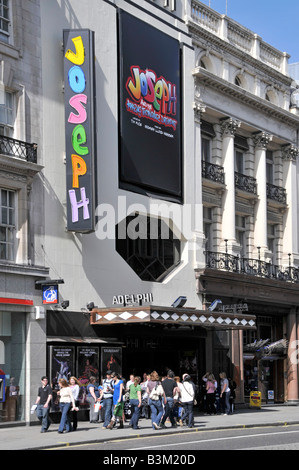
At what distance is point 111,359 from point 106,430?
221 inches

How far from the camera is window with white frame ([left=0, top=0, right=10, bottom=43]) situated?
29203 mm

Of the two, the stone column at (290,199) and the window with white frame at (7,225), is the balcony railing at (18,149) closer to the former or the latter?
the window with white frame at (7,225)

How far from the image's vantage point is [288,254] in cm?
4438

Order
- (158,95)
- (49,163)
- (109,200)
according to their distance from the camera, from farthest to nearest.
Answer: (158,95) → (109,200) → (49,163)

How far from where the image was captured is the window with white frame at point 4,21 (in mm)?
29203

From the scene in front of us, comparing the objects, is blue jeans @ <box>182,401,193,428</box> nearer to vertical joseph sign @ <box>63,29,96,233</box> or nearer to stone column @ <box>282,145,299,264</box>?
vertical joseph sign @ <box>63,29,96,233</box>

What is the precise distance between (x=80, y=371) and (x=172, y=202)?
9274 mm

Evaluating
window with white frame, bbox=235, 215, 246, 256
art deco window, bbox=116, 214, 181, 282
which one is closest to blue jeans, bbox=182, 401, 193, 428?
art deco window, bbox=116, 214, 181, 282

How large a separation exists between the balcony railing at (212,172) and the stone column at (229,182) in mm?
351

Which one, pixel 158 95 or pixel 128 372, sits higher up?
pixel 158 95

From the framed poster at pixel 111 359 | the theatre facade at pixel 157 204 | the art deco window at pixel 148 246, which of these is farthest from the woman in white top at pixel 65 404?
the art deco window at pixel 148 246

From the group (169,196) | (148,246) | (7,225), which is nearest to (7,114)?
(7,225)
